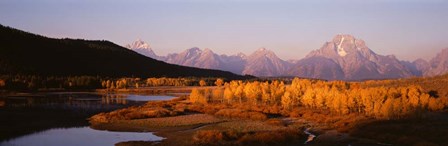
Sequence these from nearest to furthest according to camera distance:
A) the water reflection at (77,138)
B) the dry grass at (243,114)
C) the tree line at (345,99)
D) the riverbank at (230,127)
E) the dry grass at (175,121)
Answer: the water reflection at (77,138) < the riverbank at (230,127) < the dry grass at (175,121) < the tree line at (345,99) < the dry grass at (243,114)

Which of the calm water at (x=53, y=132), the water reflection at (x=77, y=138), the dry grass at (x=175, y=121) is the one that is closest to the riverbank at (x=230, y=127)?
the dry grass at (x=175, y=121)

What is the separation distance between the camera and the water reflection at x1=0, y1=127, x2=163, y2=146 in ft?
174

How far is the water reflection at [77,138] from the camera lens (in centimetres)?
5316

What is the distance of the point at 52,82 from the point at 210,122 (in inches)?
5641

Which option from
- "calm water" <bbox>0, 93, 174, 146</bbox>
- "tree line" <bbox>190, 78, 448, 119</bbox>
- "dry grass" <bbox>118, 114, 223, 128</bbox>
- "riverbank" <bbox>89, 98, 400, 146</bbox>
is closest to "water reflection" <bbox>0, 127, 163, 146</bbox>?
"calm water" <bbox>0, 93, 174, 146</bbox>

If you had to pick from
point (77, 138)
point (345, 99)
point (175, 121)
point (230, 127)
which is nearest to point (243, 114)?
point (175, 121)

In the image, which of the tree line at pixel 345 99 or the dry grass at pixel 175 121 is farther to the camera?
the tree line at pixel 345 99

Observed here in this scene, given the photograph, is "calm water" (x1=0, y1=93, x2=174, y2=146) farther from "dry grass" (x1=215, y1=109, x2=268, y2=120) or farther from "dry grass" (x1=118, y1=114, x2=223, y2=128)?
"dry grass" (x1=215, y1=109, x2=268, y2=120)

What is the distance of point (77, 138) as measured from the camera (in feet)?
187

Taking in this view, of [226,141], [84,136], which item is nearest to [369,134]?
[226,141]

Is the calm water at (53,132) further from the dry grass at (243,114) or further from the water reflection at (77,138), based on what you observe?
the dry grass at (243,114)

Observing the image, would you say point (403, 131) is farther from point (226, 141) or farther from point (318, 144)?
point (226, 141)

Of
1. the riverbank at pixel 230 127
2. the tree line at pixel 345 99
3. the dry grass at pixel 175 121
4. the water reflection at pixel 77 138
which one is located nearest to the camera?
the water reflection at pixel 77 138

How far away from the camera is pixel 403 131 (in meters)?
57.8
